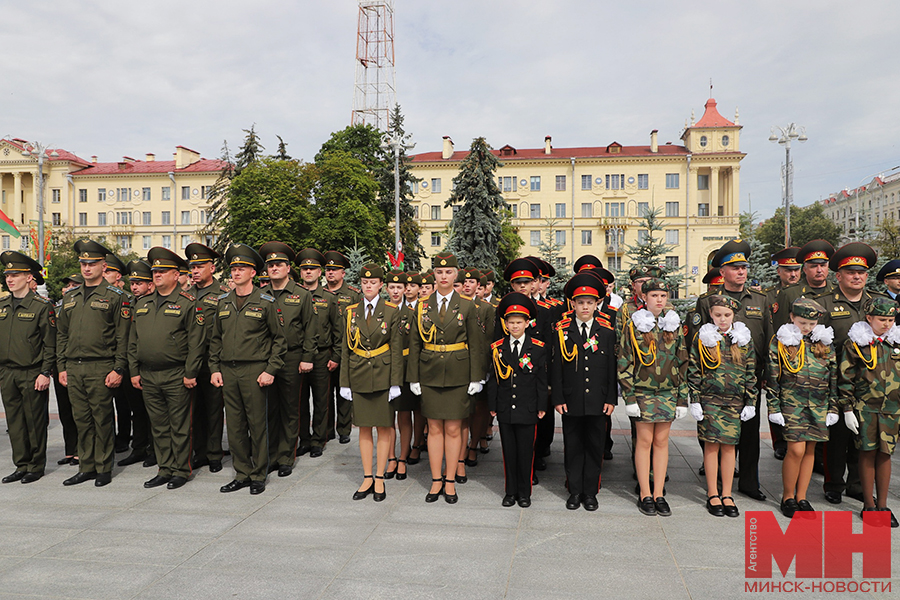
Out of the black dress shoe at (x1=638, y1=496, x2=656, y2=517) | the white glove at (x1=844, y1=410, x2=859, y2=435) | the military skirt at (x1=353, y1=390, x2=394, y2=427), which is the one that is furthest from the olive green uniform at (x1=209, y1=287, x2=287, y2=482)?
the white glove at (x1=844, y1=410, x2=859, y2=435)

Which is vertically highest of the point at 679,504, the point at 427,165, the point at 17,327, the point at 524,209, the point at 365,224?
the point at 427,165

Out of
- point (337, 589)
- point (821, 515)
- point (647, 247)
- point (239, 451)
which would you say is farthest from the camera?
point (647, 247)

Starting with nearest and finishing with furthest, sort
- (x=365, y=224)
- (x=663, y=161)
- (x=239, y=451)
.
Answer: (x=239, y=451) → (x=365, y=224) → (x=663, y=161)

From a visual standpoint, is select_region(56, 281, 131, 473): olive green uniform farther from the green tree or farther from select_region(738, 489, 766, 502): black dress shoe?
the green tree

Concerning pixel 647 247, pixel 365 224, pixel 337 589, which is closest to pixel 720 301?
pixel 337 589

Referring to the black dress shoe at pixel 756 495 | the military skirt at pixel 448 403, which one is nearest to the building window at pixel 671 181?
the black dress shoe at pixel 756 495

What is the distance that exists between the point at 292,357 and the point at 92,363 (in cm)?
210

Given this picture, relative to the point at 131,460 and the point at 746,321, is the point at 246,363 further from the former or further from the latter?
the point at 746,321

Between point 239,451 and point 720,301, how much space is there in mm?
4952

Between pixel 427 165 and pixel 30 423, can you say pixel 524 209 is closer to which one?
pixel 427 165

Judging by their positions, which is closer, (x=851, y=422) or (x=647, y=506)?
(x=851, y=422)

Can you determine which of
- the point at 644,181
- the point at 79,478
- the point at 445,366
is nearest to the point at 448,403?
the point at 445,366

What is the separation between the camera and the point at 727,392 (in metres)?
5.16

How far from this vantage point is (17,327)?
6.33 m
